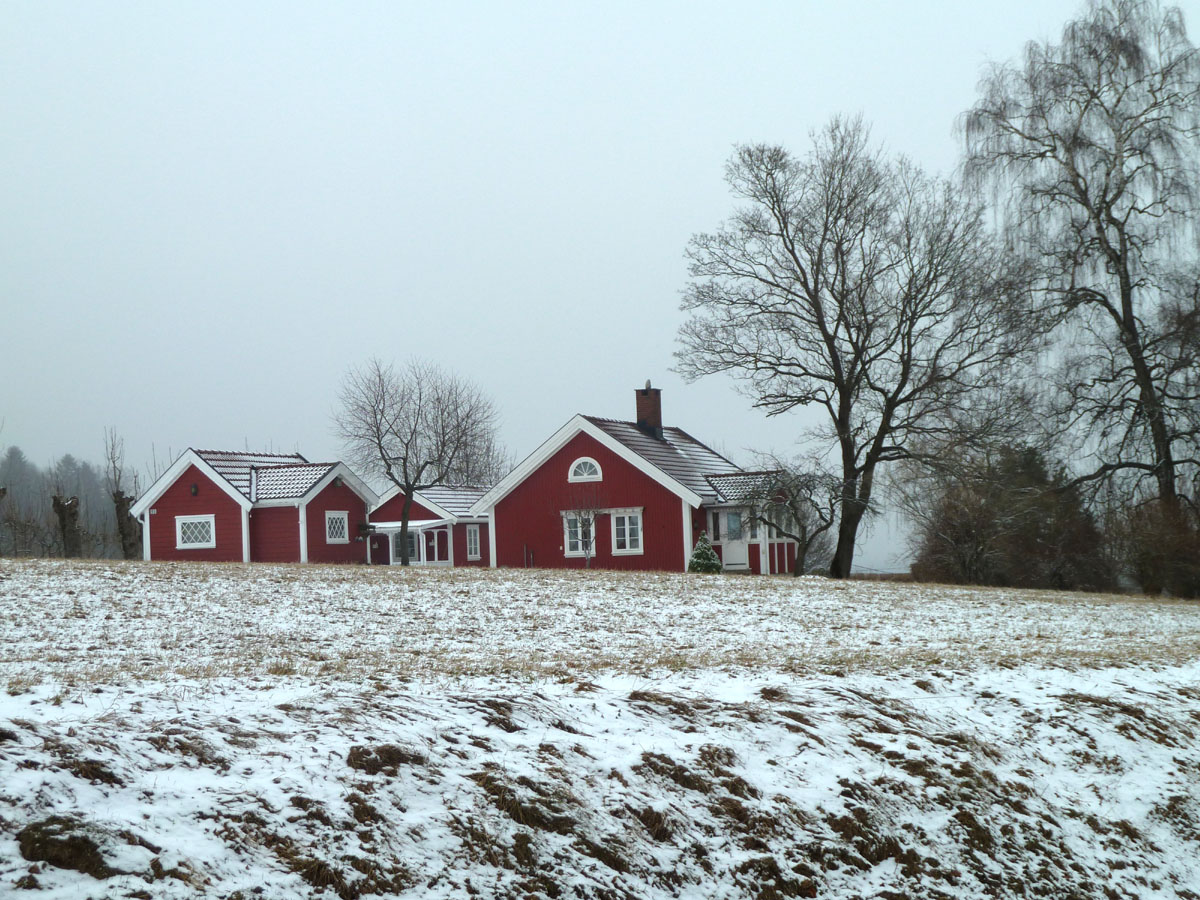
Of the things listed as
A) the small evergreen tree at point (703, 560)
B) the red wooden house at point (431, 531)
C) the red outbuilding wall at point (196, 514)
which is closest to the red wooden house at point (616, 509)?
the small evergreen tree at point (703, 560)

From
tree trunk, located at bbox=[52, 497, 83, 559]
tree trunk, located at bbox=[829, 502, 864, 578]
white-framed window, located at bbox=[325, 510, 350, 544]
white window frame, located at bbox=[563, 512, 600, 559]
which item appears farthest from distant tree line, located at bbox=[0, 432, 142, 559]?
tree trunk, located at bbox=[829, 502, 864, 578]

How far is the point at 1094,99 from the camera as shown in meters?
27.0

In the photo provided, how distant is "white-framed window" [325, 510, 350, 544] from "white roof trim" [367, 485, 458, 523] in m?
2.13

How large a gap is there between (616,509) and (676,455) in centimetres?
369

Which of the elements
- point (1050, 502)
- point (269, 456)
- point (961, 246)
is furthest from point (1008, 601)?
point (269, 456)

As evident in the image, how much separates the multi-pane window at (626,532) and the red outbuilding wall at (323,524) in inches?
438

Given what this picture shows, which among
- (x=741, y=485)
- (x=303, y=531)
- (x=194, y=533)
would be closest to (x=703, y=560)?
(x=741, y=485)

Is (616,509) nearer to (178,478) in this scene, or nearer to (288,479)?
(288,479)

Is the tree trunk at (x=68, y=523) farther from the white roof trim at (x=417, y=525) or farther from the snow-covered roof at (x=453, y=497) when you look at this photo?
the snow-covered roof at (x=453, y=497)

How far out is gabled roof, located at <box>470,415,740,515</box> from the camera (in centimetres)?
3322

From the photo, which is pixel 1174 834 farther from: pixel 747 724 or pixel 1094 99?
pixel 1094 99

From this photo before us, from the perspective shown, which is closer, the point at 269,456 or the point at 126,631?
the point at 126,631

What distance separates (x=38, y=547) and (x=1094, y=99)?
49134 millimetres

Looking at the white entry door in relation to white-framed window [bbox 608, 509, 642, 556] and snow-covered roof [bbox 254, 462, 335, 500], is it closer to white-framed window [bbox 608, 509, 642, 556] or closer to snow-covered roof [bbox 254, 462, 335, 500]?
white-framed window [bbox 608, 509, 642, 556]
